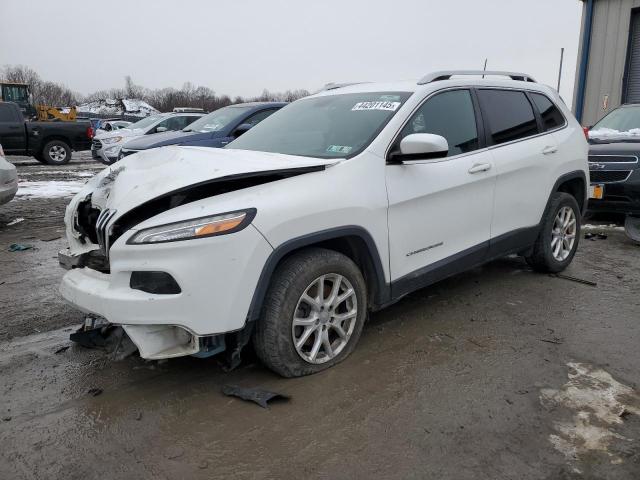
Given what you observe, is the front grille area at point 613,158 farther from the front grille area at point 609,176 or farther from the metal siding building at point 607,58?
the metal siding building at point 607,58

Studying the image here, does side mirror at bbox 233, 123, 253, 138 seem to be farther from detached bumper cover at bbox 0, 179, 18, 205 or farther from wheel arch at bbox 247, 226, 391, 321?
wheel arch at bbox 247, 226, 391, 321

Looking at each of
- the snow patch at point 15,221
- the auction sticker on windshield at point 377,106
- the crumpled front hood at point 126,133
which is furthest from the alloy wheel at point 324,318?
the crumpled front hood at point 126,133

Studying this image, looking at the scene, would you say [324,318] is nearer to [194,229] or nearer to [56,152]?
[194,229]

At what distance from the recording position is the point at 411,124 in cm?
373

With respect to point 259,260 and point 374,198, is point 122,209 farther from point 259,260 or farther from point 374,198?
point 374,198

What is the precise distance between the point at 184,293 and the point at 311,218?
0.81m

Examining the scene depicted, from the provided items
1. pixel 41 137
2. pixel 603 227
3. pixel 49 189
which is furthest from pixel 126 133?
pixel 603 227

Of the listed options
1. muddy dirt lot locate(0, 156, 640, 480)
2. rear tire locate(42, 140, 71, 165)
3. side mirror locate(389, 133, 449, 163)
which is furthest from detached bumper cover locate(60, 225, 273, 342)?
rear tire locate(42, 140, 71, 165)

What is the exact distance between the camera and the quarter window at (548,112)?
496 centimetres

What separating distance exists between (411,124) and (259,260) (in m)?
1.58

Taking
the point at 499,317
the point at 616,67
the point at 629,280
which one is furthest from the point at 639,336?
the point at 616,67

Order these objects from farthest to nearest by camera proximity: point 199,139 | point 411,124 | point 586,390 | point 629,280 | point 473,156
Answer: point 199,139 < point 629,280 < point 473,156 < point 411,124 < point 586,390

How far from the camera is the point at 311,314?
3.17 meters

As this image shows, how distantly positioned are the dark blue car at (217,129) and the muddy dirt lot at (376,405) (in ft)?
16.2
